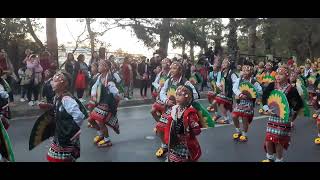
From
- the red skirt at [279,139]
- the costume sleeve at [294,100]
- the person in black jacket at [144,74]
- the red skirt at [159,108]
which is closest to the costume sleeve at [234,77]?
the red skirt at [159,108]

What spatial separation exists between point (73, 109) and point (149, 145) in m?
3.67

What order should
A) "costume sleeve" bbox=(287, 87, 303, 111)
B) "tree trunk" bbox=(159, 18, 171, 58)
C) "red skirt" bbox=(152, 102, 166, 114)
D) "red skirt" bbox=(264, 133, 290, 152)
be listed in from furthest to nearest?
"tree trunk" bbox=(159, 18, 171, 58)
"red skirt" bbox=(152, 102, 166, 114)
"costume sleeve" bbox=(287, 87, 303, 111)
"red skirt" bbox=(264, 133, 290, 152)

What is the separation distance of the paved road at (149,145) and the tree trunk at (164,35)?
35.4 ft

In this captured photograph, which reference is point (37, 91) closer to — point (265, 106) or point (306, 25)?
point (265, 106)

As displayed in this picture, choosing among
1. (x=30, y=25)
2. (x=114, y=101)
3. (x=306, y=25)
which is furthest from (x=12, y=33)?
(x=306, y=25)

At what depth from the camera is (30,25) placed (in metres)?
18.0

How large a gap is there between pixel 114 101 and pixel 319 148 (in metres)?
4.21

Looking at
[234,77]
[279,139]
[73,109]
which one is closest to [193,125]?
[73,109]

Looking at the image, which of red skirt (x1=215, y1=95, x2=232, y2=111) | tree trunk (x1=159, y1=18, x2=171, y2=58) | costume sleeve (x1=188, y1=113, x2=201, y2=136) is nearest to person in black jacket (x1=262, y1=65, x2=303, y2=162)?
costume sleeve (x1=188, y1=113, x2=201, y2=136)

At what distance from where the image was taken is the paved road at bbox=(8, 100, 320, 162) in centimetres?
823

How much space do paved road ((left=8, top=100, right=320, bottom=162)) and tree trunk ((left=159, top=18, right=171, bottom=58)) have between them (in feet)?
35.4

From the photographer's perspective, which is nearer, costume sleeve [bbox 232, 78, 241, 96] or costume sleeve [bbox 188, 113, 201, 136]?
costume sleeve [bbox 188, 113, 201, 136]

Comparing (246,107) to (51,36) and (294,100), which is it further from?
(51,36)

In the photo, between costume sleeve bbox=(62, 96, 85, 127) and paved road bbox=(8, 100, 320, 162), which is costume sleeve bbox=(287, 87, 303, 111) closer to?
paved road bbox=(8, 100, 320, 162)
